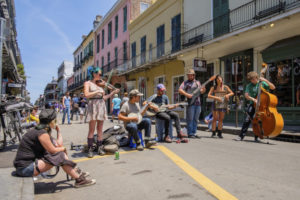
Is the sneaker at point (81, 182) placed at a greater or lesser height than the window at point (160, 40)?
lesser

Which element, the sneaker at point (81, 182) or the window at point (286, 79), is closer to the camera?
the sneaker at point (81, 182)

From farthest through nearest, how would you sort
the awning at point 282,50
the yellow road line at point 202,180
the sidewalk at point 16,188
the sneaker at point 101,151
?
1. the awning at point 282,50
2. the sneaker at point 101,151
3. the yellow road line at point 202,180
4. the sidewalk at point 16,188

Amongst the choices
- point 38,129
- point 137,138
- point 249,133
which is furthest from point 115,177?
point 249,133

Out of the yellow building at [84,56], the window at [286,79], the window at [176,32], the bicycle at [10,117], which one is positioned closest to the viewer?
the bicycle at [10,117]

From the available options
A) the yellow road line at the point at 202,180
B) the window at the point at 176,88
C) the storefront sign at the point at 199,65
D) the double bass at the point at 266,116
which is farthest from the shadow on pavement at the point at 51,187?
the window at the point at 176,88

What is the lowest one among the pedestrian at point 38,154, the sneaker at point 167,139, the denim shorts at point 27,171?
the sneaker at point 167,139

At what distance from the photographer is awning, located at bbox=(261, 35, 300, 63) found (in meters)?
8.68

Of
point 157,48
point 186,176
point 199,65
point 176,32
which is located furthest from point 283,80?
point 157,48

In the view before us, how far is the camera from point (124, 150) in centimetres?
495

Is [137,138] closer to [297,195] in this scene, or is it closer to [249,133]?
[297,195]

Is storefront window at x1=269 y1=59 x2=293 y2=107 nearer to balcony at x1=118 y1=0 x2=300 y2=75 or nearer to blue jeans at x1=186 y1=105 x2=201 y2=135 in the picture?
balcony at x1=118 y1=0 x2=300 y2=75

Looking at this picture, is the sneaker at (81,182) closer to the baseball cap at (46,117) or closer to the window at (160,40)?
the baseball cap at (46,117)

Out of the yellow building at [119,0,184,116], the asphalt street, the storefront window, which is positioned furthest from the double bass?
the yellow building at [119,0,184,116]

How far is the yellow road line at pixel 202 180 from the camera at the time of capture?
2.45 m
